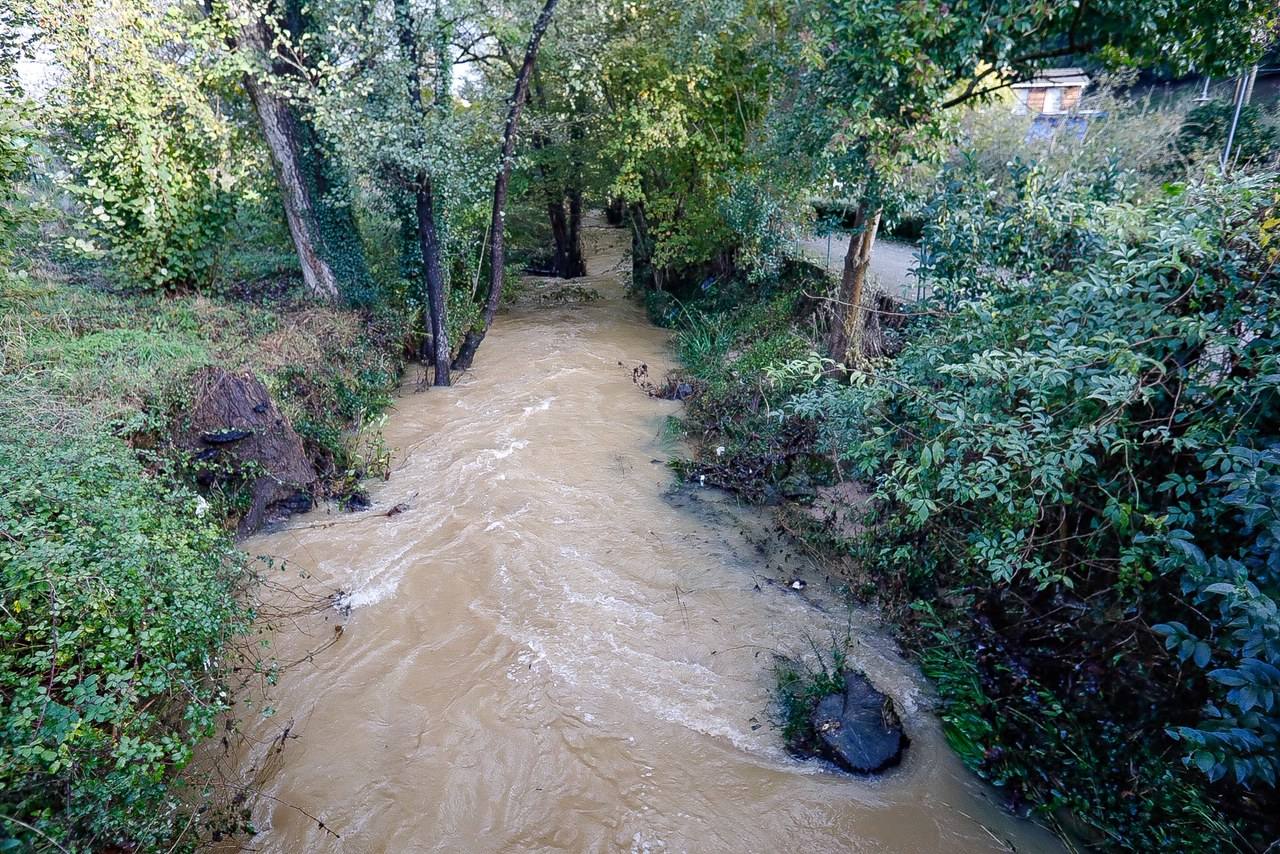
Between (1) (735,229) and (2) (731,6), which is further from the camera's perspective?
(1) (735,229)

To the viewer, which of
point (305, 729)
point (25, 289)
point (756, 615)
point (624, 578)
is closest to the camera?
point (305, 729)

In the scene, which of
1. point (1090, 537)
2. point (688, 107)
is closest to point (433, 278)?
point (688, 107)

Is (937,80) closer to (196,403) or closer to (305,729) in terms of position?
(305,729)

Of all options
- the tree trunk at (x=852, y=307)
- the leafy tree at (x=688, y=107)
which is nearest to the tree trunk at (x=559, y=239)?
A: the leafy tree at (x=688, y=107)

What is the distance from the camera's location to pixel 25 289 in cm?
852

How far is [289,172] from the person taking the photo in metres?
11.3

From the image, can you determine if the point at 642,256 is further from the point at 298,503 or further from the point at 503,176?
the point at 298,503

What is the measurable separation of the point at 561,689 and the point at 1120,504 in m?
3.81

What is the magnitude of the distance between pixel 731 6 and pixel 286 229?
30.9ft

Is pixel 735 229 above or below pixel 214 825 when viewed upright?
above

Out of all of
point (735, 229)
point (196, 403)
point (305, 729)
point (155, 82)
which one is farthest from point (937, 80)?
point (155, 82)

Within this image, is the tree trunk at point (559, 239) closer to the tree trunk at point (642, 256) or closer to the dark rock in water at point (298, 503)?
the tree trunk at point (642, 256)

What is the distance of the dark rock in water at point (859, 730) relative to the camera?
13.8ft

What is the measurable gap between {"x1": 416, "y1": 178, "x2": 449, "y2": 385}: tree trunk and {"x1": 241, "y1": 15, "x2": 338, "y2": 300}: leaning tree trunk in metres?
1.84
